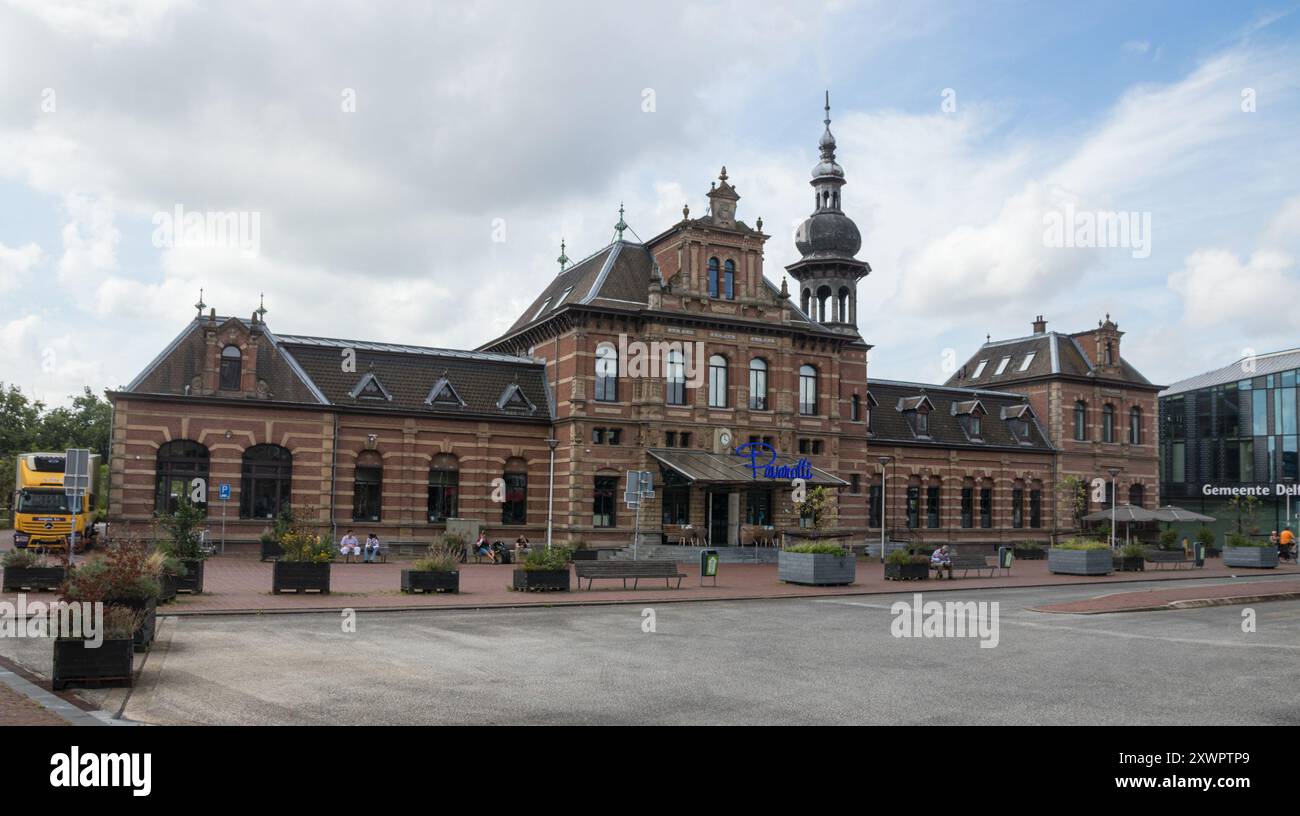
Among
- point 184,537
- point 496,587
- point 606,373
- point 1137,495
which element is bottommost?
point 496,587

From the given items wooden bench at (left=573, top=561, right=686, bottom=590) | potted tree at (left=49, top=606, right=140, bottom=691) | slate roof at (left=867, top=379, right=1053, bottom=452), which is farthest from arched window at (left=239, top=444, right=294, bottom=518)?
slate roof at (left=867, top=379, right=1053, bottom=452)

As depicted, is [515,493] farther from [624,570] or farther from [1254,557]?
[1254,557]

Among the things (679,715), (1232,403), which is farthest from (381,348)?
(1232,403)

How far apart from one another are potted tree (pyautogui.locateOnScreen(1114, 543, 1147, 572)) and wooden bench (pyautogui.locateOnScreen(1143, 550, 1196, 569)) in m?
0.71

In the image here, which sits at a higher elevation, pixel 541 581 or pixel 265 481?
pixel 265 481

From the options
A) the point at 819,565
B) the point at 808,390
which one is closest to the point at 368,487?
the point at 819,565

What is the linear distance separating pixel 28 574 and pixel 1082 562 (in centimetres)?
3311

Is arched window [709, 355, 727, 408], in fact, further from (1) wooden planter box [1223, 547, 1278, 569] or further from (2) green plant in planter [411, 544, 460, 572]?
(1) wooden planter box [1223, 547, 1278, 569]

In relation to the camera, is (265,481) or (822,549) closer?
(822,549)

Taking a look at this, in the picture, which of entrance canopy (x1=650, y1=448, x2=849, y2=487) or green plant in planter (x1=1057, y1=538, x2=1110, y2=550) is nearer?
green plant in planter (x1=1057, y1=538, x2=1110, y2=550)

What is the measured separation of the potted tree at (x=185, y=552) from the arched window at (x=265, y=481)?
1071 cm

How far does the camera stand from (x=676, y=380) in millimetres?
43125

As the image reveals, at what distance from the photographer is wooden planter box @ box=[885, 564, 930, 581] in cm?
3322
